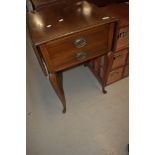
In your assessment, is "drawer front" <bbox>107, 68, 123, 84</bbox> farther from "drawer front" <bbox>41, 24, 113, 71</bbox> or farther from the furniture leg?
"drawer front" <bbox>41, 24, 113, 71</bbox>

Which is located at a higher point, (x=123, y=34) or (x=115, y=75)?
(x=123, y=34)

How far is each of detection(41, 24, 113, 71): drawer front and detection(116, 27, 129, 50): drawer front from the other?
214 mm

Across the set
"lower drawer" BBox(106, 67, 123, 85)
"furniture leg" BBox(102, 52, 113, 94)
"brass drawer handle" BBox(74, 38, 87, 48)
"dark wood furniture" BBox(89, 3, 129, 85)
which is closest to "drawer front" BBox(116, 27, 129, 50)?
"dark wood furniture" BBox(89, 3, 129, 85)

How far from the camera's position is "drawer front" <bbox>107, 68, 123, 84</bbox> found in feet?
4.78

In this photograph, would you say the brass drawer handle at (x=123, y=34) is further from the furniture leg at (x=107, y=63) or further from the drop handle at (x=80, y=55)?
the drop handle at (x=80, y=55)

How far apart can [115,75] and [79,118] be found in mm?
500

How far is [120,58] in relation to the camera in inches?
53.0

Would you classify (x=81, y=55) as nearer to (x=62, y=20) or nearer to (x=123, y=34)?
(x=62, y=20)

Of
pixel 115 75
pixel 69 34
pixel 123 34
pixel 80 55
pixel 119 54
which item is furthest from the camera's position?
pixel 115 75

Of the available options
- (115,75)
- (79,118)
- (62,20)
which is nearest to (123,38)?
(115,75)

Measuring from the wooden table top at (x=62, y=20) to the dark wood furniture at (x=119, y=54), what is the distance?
128mm

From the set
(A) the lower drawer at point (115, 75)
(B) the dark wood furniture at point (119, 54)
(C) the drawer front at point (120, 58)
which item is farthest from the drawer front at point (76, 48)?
(A) the lower drawer at point (115, 75)

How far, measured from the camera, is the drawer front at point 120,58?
130 centimetres
